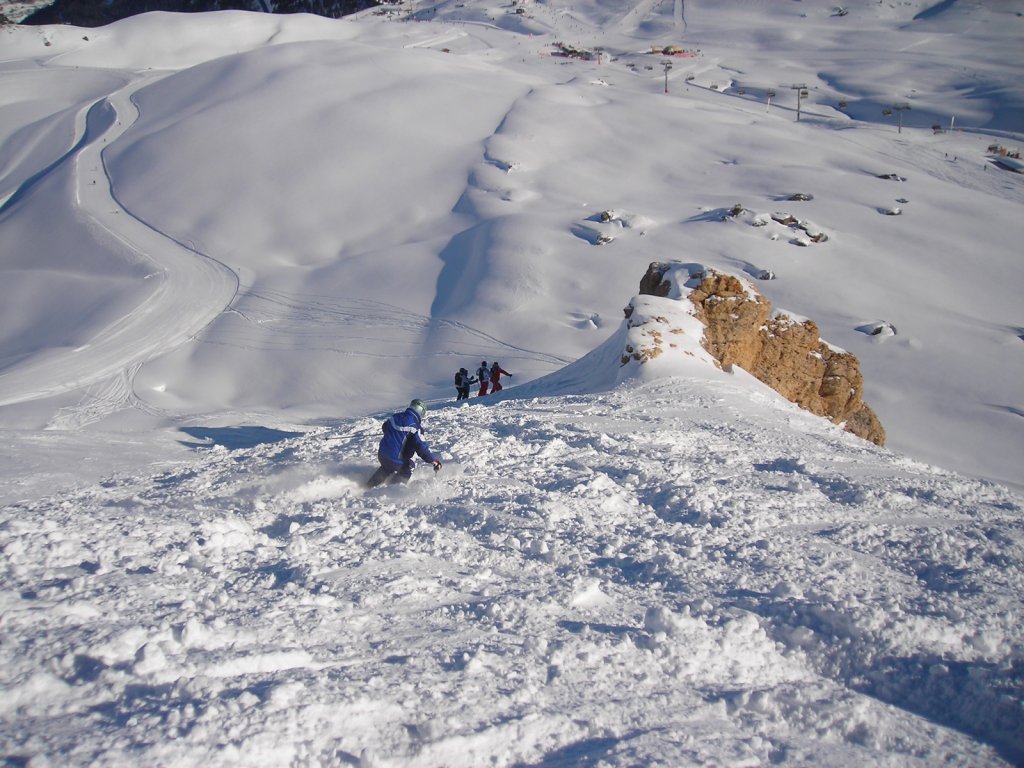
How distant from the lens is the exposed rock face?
493 inches

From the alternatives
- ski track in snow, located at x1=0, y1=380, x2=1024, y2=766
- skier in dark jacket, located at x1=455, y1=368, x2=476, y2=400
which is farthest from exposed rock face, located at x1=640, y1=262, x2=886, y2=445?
ski track in snow, located at x1=0, y1=380, x2=1024, y2=766

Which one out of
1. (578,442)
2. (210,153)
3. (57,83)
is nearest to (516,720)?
(578,442)

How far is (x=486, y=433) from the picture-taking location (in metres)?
8.04

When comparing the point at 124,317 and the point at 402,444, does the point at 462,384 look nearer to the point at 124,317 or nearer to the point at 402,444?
the point at 402,444

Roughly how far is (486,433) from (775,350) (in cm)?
709

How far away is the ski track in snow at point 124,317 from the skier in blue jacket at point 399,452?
11164mm

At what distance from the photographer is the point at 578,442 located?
24.6 ft

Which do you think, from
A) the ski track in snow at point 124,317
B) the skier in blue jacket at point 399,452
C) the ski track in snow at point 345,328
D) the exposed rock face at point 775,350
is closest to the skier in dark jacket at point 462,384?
the exposed rock face at point 775,350

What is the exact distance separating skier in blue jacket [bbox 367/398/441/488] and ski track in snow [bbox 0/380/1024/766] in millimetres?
214

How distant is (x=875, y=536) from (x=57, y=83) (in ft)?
210

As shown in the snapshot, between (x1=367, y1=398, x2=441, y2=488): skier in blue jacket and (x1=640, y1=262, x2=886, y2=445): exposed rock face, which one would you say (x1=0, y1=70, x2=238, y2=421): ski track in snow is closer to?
(x1=367, y1=398, x2=441, y2=488): skier in blue jacket

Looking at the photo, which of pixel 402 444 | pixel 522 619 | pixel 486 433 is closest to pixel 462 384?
pixel 486 433

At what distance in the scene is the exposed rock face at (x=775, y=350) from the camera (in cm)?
1252

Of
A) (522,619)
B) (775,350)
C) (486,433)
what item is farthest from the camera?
(775,350)
